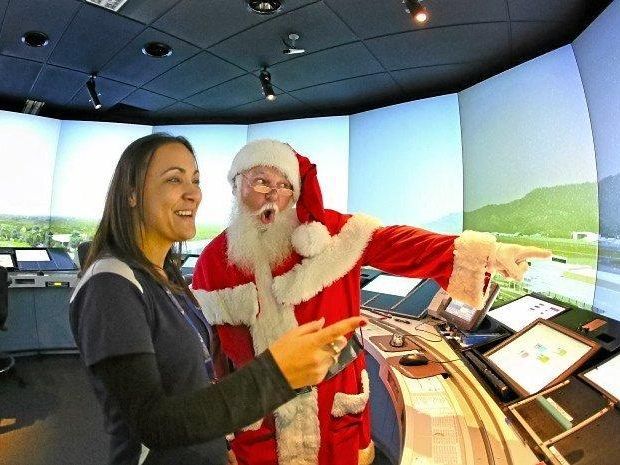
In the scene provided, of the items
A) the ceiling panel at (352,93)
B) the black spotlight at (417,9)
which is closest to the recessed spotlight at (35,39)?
the ceiling panel at (352,93)

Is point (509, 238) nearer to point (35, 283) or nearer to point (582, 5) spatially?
point (582, 5)

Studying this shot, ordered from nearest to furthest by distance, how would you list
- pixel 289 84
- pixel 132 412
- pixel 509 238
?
pixel 132 412 → pixel 509 238 → pixel 289 84

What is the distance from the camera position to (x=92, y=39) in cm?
255

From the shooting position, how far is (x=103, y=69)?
3.03 meters

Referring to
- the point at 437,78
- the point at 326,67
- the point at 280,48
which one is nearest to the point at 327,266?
the point at 280,48

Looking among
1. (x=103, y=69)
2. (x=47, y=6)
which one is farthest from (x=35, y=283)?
(x=47, y=6)

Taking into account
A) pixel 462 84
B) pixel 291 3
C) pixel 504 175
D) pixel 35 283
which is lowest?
pixel 35 283

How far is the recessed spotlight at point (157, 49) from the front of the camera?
260cm

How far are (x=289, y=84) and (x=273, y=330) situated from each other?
258 centimetres

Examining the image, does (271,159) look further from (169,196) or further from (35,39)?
(35,39)

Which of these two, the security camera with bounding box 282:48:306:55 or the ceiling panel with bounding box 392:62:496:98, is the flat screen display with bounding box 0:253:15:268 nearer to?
the security camera with bounding box 282:48:306:55

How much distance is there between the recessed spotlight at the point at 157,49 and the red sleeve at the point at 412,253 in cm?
226

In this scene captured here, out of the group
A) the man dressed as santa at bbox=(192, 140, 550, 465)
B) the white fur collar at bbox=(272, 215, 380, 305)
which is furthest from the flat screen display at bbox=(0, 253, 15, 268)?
the white fur collar at bbox=(272, 215, 380, 305)

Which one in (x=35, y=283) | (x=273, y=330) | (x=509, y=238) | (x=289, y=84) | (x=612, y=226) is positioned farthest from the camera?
(x=35, y=283)
